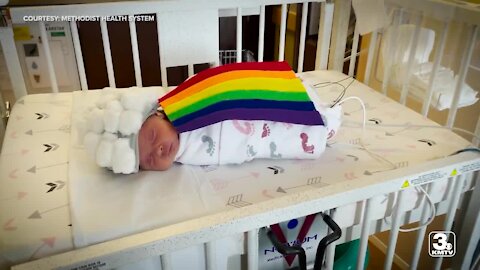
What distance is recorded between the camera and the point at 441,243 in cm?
96

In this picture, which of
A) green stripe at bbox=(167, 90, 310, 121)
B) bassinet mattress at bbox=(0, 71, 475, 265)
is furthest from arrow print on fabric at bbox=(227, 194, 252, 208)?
green stripe at bbox=(167, 90, 310, 121)

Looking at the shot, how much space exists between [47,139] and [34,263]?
503mm

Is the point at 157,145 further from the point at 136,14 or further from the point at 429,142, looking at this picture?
the point at 429,142

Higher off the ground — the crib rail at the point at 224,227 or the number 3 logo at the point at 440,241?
the crib rail at the point at 224,227

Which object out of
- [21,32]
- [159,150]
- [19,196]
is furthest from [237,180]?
[21,32]

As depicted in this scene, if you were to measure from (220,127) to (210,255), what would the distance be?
30cm

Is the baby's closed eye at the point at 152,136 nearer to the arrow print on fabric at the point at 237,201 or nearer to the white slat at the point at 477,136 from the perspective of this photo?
the arrow print on fabric at the point at 237,201

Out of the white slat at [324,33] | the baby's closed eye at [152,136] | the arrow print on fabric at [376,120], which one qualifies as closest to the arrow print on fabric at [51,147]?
the baby's closed eye at [152,136]

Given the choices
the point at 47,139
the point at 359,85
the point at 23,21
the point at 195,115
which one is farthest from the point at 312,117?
the point at 23,21

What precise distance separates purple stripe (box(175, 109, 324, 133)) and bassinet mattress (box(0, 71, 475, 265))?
0.30 feet

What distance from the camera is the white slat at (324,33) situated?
55.8 inches

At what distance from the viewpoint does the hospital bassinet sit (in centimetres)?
65

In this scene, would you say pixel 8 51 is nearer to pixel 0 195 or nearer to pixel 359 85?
pixel 0 195

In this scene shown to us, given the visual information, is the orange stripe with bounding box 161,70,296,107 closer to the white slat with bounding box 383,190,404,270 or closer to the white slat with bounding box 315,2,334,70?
the white slat with bounding box 383,190,404,270
